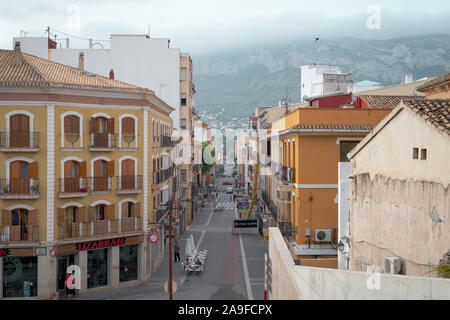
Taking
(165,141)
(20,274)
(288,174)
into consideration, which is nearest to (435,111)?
(288,174)

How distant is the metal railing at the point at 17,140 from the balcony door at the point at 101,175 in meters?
3.67

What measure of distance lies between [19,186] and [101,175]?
15.1 feet

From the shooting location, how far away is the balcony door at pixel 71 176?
2817cm

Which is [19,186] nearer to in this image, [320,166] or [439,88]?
[320,166]

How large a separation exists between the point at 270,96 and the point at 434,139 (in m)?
184

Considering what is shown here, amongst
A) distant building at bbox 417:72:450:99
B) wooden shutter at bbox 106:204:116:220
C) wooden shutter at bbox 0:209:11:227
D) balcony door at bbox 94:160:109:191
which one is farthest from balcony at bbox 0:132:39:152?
distant building at bbox 417:72:450:99

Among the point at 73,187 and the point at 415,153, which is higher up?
the point at 415,153

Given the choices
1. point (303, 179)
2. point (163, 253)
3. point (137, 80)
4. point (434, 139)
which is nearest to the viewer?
point (434, 139)

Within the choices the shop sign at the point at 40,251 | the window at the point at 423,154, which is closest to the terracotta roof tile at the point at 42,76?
the shop sign at the point at 40,251

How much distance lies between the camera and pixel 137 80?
5191cm

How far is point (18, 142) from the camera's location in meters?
27.2

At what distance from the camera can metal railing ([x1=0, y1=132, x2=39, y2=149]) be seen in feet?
89.0

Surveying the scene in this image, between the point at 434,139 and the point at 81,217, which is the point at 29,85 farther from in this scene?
the point at 434,139
